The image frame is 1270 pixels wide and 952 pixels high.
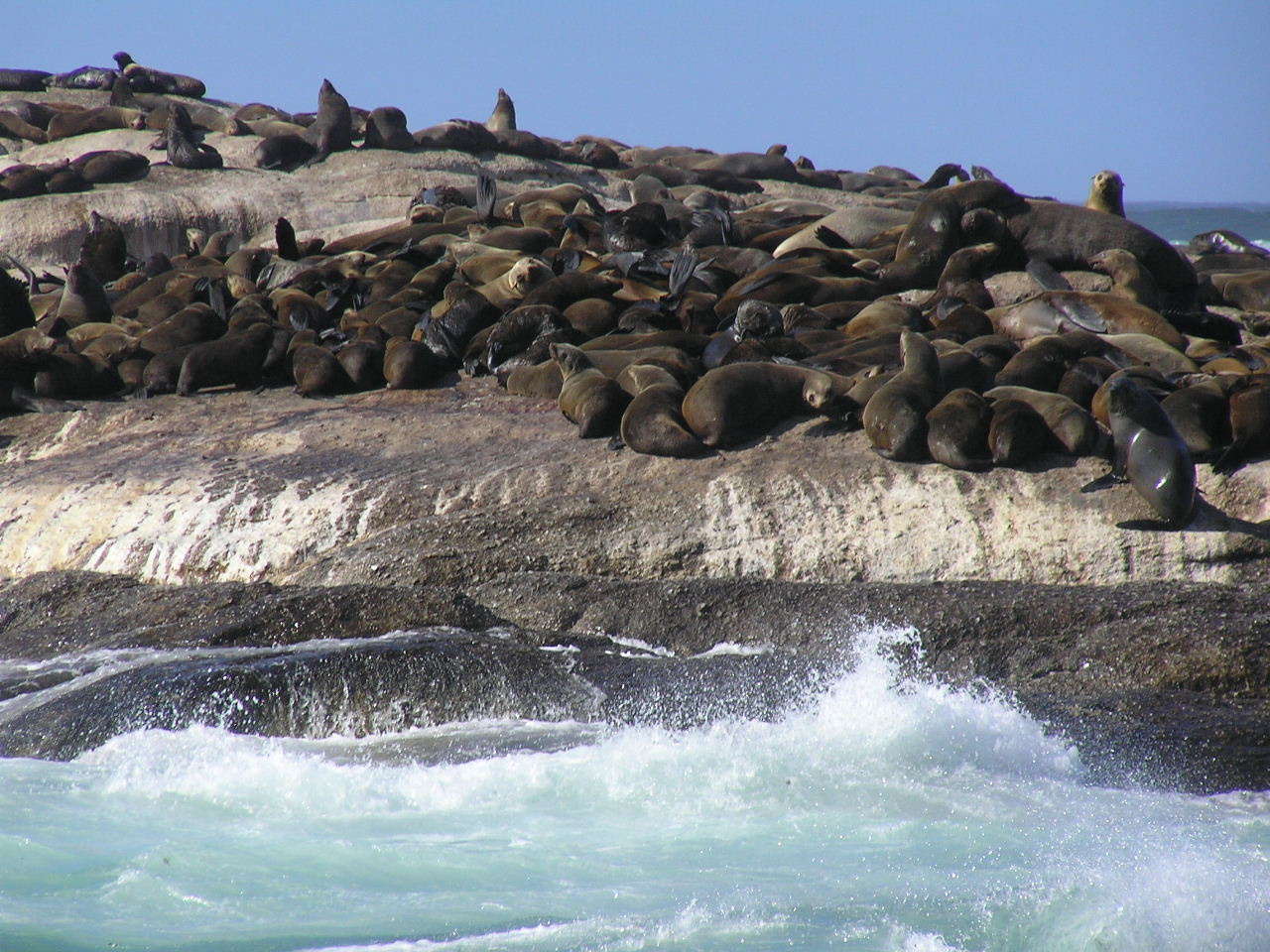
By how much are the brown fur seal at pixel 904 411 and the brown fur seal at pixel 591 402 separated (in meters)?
1.53

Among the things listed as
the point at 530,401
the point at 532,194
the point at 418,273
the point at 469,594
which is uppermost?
the point at 532,194

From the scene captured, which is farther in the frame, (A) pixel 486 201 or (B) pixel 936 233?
(A) pixel 486 201

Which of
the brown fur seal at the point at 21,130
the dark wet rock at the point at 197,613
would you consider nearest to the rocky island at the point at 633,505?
the dark wet rock at the point at 197,613

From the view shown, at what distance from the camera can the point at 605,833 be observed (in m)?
4.10

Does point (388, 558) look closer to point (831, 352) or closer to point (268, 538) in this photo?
point (268, 538)

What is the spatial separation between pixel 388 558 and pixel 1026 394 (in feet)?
11.9

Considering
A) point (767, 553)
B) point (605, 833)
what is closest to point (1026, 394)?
point (767, 553)

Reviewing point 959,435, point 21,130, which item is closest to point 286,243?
point 959,435

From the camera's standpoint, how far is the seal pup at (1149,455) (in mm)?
6176

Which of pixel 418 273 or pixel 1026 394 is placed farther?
pixel 418 273

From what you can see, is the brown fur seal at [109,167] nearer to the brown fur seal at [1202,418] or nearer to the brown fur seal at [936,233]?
the brown fur seal at [936,233]

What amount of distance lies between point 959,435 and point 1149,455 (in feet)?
3.07

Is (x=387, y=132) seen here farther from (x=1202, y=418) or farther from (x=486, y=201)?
(x=1202, y=418)

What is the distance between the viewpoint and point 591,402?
7.69 metres
